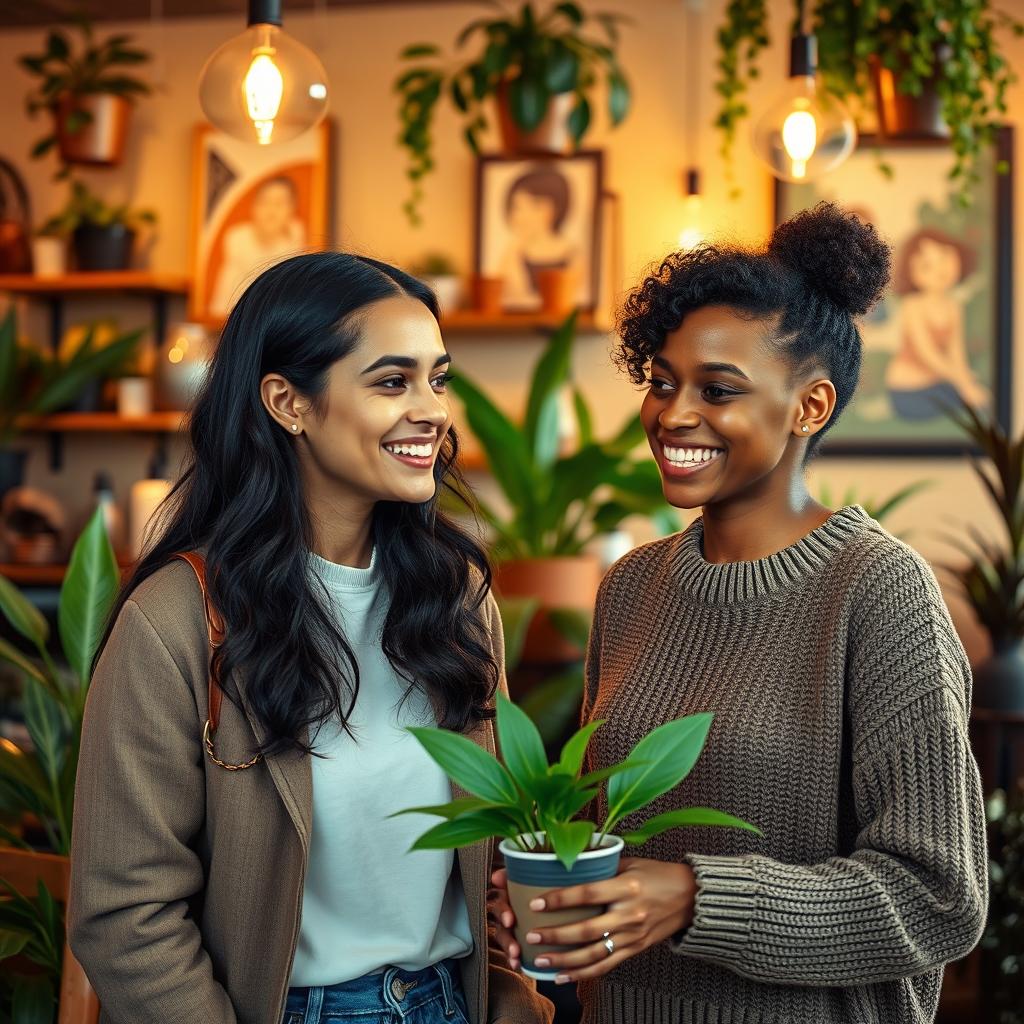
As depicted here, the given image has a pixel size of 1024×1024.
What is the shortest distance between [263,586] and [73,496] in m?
3.56

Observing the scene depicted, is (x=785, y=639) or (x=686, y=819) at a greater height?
(x=785, y=639)

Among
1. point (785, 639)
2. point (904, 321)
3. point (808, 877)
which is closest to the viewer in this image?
point (808, 877)

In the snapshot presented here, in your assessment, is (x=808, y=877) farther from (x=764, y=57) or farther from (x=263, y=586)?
(x=764, y=57)

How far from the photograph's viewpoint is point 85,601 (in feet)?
6.14

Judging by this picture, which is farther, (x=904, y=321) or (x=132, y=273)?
(x=132, y=273)

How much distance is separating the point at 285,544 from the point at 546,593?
5.31 feet

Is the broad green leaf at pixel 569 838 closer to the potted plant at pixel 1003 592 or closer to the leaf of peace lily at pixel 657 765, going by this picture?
the leaf of peace lily at pixel 657 765

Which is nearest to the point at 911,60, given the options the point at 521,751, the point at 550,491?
the point at 550,491

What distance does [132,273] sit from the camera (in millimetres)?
4398

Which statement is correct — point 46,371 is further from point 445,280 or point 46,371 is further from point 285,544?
point 285,544

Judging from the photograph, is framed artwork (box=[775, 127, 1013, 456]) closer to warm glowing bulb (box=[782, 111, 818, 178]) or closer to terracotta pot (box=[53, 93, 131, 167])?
warm glowing bulb (box=[782, 111, 818, 178])

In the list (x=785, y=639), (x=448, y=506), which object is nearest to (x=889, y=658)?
(x=785, y=639)

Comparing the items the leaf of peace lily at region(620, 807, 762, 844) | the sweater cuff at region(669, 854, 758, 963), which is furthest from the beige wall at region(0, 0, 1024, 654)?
the leaf of peace lily at region(620, 807, 762, 844)

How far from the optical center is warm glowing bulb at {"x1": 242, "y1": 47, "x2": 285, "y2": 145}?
189cm
